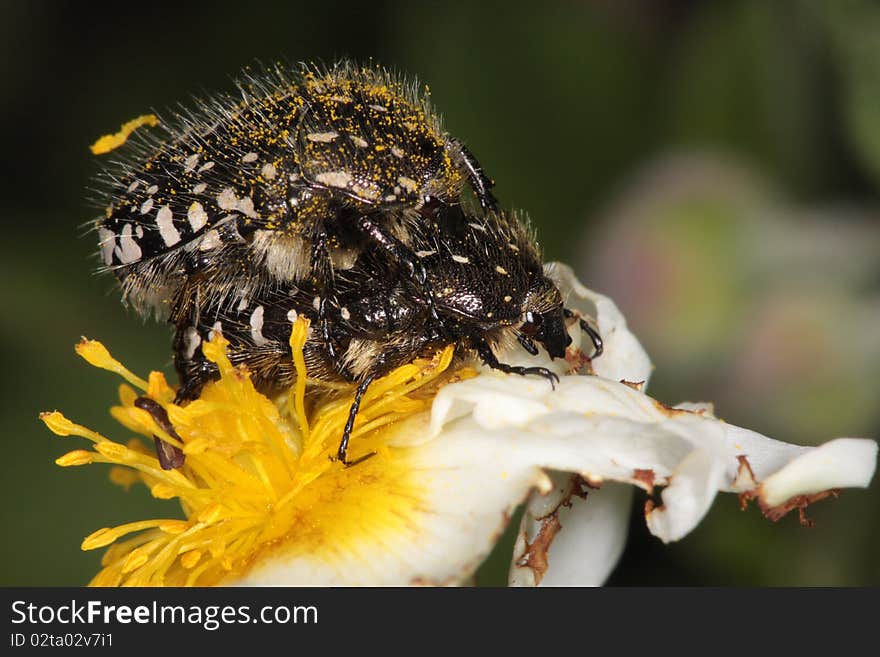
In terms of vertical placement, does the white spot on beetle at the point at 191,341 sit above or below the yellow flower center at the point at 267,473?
above

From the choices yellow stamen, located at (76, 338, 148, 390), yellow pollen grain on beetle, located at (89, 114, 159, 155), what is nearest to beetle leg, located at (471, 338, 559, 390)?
yellow stamen, located at (76, 338, 148, 390)

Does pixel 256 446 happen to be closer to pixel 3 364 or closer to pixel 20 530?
pixel 20 530

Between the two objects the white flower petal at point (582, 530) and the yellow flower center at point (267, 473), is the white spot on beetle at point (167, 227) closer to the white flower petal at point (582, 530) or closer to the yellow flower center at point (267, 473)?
the yellow flower center at point (267, 473)

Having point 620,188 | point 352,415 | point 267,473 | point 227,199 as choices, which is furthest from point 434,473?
point 620,188

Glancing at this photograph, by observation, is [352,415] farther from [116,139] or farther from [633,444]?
[116,139]

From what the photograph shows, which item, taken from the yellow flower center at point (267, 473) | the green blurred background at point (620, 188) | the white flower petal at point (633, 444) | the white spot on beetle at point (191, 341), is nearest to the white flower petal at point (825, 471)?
the white flower petal at point (633, 444)

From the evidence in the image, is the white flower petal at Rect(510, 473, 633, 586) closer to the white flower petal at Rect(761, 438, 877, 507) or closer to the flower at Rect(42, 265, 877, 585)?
the flower at Rect(42, 265, 877, 585)
